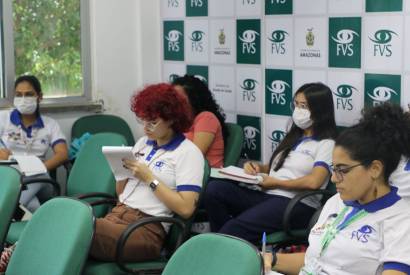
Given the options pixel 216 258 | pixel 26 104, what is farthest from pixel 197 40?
pixel 216 258

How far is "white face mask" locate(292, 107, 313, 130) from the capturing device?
13.0 ft

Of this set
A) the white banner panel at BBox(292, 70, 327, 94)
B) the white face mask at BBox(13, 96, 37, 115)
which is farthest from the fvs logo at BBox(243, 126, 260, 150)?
the white face mask at BBox(13, 96, 37, 115)

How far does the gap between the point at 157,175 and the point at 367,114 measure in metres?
1.41

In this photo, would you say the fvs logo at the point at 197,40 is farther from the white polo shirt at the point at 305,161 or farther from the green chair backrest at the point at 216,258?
the green chair backrest at the point at 216,258

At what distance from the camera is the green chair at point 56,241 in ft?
8.50

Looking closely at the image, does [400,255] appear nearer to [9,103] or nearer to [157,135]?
[157,135]

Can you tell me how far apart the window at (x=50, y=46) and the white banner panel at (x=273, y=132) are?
1.66 m

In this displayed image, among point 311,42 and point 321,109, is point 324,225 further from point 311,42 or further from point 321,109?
point 311,42

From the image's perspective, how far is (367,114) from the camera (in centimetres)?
244

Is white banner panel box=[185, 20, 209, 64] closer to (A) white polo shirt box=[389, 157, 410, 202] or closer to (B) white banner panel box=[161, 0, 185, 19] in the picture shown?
(B) white banner panel box=[161, 0, 185, 19]

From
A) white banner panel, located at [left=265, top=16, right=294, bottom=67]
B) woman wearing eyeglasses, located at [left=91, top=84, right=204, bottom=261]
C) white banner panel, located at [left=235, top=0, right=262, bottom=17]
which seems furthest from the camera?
white banner panel, located at [left=235, top=0, right=262, bottom=17]

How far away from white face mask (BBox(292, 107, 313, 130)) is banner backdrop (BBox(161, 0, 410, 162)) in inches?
10.9

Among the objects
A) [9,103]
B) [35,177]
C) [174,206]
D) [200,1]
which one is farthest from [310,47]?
[9,103]

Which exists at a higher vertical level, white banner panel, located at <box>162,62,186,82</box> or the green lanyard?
white banner panel, located at <box>162,62,186,82</box>
